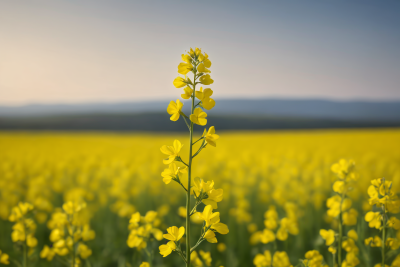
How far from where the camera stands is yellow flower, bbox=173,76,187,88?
1192mm

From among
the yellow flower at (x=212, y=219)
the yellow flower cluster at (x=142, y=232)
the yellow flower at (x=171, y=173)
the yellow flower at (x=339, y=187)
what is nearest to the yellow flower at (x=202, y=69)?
the yellow flower at (x=171, y=173)

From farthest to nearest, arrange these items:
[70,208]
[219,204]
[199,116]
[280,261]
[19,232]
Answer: [219,204] → [19,232] → [70,208] → [280,261] → [199,116]

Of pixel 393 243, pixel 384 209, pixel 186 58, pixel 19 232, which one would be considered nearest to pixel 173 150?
pixel 186 58

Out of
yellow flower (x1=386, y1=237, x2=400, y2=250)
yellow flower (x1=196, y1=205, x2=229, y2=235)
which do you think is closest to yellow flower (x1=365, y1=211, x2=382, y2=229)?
yellow flower (x1=386, y1=237, x2=400, y2=250)

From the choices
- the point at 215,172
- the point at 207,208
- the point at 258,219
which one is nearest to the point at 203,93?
the point at 207,208

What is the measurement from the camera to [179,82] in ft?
3.91

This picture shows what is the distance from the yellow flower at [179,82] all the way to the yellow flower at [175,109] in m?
0.07

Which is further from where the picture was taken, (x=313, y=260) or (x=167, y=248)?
(x=313, y=260)

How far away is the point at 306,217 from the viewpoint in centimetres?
441

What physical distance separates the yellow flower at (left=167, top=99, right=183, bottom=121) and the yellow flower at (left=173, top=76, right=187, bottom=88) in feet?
0.23

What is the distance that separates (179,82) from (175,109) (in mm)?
125

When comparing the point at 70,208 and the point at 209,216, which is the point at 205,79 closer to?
the point at 209,216

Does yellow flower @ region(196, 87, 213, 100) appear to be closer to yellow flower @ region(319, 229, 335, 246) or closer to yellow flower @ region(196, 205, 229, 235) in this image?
yellow flower @ region(196, 205, 229, 235)

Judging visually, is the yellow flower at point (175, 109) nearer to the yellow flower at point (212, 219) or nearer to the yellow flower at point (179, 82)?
the yellow flower at point (179, 82)
